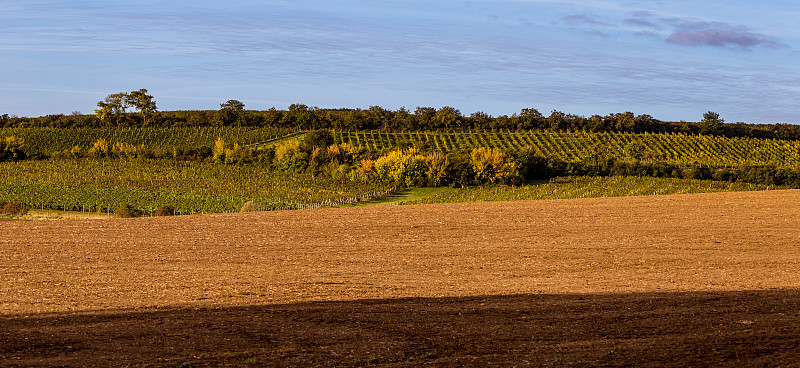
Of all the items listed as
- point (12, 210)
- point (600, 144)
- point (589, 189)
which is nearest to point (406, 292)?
point (12, 210)

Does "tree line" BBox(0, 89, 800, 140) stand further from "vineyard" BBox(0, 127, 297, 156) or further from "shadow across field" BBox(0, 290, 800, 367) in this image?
"shadow across field" BBox(0, 290, 800, 367)

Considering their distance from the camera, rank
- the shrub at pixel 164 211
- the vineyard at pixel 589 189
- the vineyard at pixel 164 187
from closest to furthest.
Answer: the shrub at pixel 164 211 < the vineyard at pixel 164 187 < the vineyard at pixel 589 189

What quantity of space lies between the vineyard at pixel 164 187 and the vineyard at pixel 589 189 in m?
10.7

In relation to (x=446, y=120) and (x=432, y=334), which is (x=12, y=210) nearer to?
(x=432, y=334)

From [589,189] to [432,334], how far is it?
6748cm

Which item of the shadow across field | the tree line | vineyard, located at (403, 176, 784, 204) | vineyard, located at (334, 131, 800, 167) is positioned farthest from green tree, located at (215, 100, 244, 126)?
the shadow across field

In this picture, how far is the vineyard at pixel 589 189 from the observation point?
76.9 m

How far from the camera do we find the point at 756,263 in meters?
32.5

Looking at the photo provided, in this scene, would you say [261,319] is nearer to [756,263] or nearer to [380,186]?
[756,263]

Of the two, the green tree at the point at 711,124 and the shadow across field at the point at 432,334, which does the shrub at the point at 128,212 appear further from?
the green tree at the point at 711,124

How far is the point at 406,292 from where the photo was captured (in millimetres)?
24453

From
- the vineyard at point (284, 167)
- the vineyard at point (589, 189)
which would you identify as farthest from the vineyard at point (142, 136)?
the vineyard at point (589, 189)

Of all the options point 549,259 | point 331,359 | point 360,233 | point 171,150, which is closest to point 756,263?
point 549,259

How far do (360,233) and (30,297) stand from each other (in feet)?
72.0
